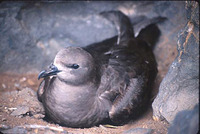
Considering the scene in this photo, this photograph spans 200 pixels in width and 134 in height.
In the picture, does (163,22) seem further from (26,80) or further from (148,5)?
(26,80)

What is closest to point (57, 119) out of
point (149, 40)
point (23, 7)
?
point (23, 7)

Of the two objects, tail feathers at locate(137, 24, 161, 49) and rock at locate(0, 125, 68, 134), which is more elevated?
tail feathers at locate(137, 24, 161, 49)

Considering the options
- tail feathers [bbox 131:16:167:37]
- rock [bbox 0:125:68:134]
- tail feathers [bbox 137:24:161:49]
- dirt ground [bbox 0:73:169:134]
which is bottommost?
dirt ground [bbox 0:73:169:134]

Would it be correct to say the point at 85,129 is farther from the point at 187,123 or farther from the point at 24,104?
the point at 187,123

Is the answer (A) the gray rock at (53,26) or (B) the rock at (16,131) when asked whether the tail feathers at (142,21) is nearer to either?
(A) the gray rock at (53,26)

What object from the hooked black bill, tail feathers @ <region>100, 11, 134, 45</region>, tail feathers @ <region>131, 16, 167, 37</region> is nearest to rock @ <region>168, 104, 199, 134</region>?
the hooked black bill

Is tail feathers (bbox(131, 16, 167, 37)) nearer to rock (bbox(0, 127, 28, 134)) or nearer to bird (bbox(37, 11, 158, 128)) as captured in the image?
bird (bbox(37, 11, 158, 128))

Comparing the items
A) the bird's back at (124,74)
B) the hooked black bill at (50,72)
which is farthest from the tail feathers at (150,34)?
the hooked black bill at (50,72)
